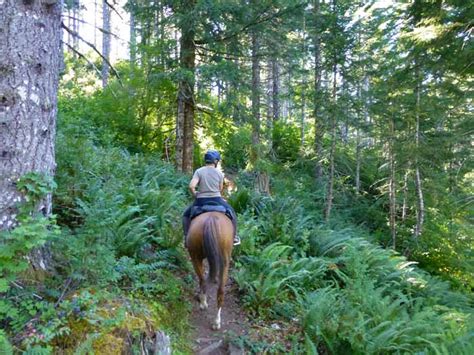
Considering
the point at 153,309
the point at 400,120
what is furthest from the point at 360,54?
the point at 153,309

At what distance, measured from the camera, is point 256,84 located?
1207 cm

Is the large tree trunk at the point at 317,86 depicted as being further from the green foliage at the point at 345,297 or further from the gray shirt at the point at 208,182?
the gray shirt at the point at 208,182

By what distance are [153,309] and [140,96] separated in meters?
9.37

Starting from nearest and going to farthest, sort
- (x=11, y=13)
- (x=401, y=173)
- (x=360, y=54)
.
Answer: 1. (x=11, y=13)
2. (x=360, y=54)
3. (x=401, y=173)

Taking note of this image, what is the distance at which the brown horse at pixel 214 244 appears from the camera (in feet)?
15.2

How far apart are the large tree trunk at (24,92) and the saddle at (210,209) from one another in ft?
6.96

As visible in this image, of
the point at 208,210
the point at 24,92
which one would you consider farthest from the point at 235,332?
the point at 24,92

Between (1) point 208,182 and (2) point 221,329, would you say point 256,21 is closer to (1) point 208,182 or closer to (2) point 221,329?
(1) point 208,182

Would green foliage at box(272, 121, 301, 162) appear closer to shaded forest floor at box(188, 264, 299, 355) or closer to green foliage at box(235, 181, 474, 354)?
green foliage at box(235, 181, 474, 354)

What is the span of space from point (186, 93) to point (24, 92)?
7.64m

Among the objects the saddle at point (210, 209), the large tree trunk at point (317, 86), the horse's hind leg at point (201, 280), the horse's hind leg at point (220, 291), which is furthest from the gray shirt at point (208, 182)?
the large tree trunk at point (317, 86)

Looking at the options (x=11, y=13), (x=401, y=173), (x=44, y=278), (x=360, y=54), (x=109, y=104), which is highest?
(x=360, y=54)

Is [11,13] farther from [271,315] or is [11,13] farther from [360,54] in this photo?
[360,54]

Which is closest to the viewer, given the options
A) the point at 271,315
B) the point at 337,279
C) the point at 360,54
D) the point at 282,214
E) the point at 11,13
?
the point at 11,13
